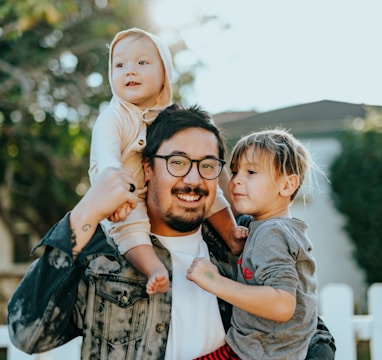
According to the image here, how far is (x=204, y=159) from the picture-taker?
266 cm

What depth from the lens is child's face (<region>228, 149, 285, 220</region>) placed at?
8.34ft

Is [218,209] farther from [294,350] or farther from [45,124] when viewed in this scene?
[45,124]

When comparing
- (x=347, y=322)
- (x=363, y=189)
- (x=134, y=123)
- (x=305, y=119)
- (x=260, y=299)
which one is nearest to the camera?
(x=260, y=299)

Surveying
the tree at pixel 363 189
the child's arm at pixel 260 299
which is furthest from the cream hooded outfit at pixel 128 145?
the tree at pixel 363 189

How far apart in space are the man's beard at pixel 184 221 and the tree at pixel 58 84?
7.09 m

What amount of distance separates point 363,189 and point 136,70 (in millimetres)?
9708

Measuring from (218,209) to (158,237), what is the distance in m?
0.31

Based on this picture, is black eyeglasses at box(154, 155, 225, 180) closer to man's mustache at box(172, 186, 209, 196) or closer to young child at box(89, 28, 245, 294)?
man's mustache at box(172, 186, 209, 196)

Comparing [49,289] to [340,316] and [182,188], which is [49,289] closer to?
[182,188]

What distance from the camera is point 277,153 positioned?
8.36ft

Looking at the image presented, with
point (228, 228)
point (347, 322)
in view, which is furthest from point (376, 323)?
point (228, 228)

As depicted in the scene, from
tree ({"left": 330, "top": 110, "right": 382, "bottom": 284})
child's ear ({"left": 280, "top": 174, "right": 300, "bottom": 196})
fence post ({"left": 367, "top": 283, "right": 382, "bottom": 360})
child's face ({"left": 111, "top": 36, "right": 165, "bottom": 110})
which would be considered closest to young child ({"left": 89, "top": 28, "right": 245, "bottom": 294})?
child's face ({"left": 111, "top": 36, "right": 165, "bottom": 110})

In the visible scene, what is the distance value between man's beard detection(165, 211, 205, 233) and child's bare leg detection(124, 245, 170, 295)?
0.19m

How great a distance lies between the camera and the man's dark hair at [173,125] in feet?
8.88
